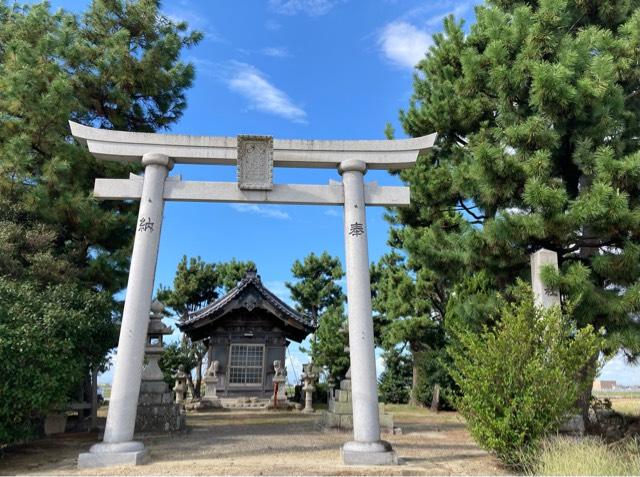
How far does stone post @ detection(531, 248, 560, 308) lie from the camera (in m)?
8.34

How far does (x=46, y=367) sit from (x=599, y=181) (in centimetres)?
993

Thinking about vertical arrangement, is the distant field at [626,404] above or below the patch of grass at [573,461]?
above

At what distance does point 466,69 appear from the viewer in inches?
415

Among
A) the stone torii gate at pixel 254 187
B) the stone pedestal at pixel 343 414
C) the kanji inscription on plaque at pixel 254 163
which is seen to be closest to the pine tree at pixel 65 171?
the stone torii gate at pixel 254 187

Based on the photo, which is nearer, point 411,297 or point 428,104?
point 428,104

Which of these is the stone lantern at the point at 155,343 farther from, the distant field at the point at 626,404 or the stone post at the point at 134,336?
the distant field at the point at 626,404

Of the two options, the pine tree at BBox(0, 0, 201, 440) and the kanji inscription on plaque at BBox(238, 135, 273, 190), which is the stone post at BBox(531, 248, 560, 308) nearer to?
the kanji inscription on plaque at BBox(238, 135, 273, 190)

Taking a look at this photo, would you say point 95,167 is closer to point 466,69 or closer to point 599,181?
point 466,69

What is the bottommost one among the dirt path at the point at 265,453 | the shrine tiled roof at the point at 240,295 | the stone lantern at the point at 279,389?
the dirt path at the point at 265,453

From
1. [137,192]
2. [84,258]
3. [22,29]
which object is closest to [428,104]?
[137,192]

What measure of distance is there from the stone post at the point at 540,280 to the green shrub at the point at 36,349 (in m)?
8.24

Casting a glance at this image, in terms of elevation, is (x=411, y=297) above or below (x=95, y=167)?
below

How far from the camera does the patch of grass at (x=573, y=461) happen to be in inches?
207

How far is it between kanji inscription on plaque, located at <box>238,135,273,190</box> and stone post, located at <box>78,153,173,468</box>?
4.34ft
